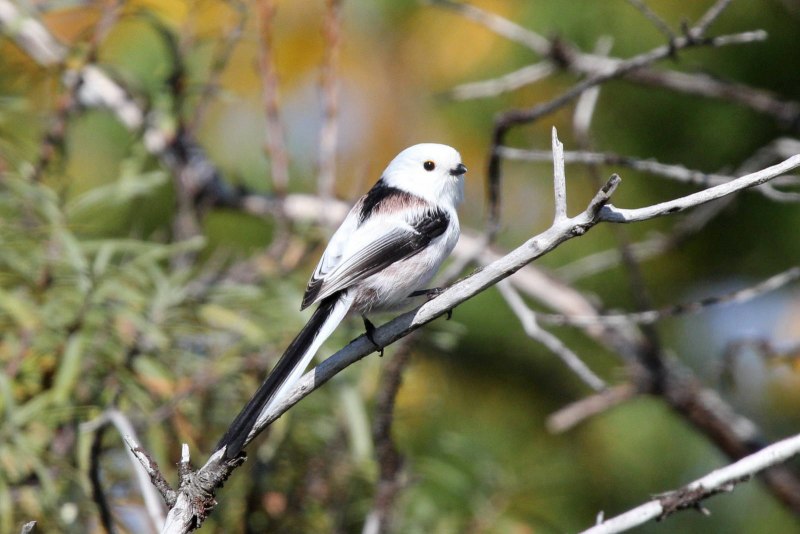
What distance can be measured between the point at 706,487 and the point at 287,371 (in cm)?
83

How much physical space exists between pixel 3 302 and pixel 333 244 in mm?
1112

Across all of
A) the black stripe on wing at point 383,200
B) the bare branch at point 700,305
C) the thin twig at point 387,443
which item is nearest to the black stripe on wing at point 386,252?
the black stripe on wing at point 383,200

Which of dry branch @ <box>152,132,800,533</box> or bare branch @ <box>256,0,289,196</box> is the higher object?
bare branch @ <box>256,0,289,196</box>

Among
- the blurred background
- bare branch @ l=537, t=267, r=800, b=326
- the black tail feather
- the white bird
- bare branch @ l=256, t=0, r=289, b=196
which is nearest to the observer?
the black tail feather

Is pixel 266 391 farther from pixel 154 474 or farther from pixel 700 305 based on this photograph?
pixel 700 305

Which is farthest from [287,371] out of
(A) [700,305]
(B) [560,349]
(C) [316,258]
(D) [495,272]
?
(C) [316,258]

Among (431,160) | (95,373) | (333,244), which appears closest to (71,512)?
(95,373)

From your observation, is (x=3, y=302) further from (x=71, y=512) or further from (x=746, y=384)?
(x=746, y=384)

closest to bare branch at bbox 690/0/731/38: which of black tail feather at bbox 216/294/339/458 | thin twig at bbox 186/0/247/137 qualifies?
black tail feather at bbox 216/294/339/458

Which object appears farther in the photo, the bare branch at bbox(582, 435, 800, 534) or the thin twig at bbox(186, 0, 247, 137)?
the thin twig at bbox(186, 0, 247, 137)

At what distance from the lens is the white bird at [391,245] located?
226cm

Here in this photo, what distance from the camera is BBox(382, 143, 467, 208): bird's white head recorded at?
268 centimetres

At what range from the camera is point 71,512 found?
274 centimetres

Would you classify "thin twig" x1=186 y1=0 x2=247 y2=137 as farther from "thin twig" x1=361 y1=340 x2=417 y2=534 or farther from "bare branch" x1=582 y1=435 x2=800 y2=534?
"bare branch" x1=582 y1=435 x2=800 y2=534
